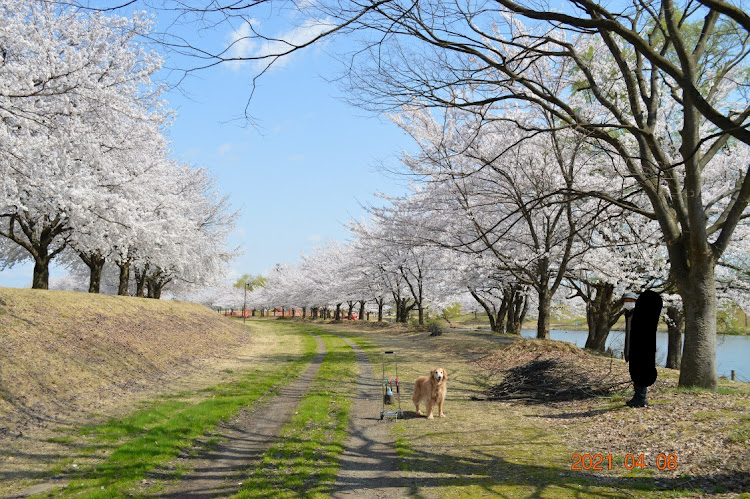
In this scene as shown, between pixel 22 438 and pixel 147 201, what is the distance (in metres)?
13.5

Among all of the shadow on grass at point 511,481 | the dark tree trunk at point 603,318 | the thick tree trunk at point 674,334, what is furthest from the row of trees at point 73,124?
the thick tree trunk at point 674,334

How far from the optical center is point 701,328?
9.16 metres

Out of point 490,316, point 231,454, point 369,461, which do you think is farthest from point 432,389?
point 490,316

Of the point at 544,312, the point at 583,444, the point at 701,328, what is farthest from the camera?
the point at 544,312

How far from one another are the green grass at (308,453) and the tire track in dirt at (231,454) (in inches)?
8.0

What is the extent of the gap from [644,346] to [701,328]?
1468 mm

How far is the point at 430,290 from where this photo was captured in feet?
134

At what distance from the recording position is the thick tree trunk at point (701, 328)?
30.0 feet

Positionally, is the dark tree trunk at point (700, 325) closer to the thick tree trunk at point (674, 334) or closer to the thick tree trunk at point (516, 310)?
the thick tree trunk at point (674, 334)

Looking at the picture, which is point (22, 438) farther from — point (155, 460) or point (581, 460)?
point (581, 460)

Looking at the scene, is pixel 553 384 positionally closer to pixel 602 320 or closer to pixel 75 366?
Answer: pixel 75 366

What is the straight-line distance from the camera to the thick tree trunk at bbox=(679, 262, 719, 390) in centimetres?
916

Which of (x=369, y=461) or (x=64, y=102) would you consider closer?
(x=369, y=461)

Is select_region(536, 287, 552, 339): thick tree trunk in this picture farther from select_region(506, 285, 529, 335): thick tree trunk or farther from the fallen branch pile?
select_region(506, 285, 529, 335): thick tree trunk
